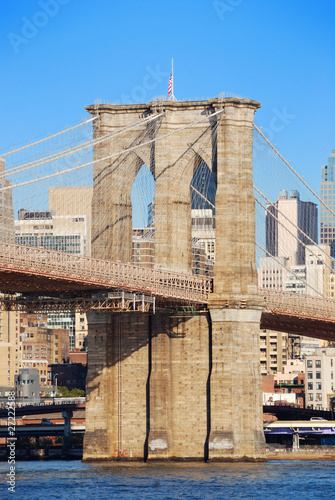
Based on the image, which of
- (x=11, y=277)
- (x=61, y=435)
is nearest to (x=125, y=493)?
(x=11, y=277)

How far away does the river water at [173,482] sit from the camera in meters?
75.0

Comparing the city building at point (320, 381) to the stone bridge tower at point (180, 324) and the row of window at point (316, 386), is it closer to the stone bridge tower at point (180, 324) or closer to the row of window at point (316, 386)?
the row of window at point (316, 386)

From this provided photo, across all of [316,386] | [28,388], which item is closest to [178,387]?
[28,388]

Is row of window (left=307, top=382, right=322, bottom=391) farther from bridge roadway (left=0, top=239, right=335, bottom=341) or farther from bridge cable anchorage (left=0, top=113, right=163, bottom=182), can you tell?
bridge cable anchorage (left=0, top=113, right=163, bottom=182)

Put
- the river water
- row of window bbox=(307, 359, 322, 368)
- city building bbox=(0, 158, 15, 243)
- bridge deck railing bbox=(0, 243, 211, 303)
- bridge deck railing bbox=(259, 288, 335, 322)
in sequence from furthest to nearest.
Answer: row of window bbox=(307, 359, 322, 368) < bridge deck railing bbox=(259, 288, 335, 322) < city building bbox=(0, 158, 15, 243) < bridge deck railing bbox=(0, 243, 211, 303) < the river water

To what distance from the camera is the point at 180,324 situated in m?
96.3

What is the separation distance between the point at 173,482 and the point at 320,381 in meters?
86.2

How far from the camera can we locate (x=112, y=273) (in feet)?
281

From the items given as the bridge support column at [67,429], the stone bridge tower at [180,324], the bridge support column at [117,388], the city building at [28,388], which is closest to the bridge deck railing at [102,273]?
the stone bridge tower at [180,324]

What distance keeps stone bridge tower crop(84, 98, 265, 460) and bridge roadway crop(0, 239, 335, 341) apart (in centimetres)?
229

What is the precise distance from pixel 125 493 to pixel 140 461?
19.5 metres

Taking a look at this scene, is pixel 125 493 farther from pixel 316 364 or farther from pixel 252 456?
pixel 316 364

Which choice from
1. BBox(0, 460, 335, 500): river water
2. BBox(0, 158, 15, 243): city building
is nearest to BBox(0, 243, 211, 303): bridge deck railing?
BBox(0, 158, 15, 243): city building

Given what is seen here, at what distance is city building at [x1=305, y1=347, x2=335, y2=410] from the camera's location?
16400 centimetres
